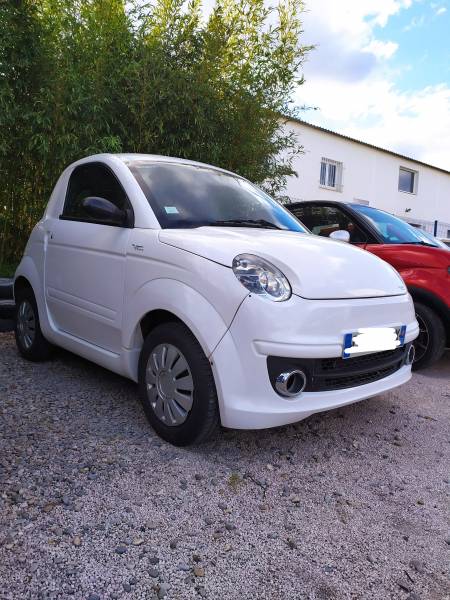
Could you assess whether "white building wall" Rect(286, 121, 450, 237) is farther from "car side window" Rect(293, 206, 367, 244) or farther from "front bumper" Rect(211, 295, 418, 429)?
"front bumper" Rect(211, 295, 418, 429)

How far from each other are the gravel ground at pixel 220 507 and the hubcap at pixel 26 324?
761 mm

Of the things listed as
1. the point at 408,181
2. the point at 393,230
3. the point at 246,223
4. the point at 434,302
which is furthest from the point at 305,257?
the point at 408,181

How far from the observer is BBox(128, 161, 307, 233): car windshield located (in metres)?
2.64

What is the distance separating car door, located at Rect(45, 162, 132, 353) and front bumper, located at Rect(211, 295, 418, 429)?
812 millimetres

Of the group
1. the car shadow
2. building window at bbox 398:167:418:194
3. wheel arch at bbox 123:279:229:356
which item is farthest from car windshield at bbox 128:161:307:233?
building window at bbox 398:167:418:194

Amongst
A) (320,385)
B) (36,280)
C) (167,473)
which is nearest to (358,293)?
(320,385)

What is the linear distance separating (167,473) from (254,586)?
711 mm

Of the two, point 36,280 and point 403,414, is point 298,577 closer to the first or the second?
point 403,414

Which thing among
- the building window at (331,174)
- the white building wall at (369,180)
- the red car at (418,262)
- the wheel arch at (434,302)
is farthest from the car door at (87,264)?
the building window at (331,174)

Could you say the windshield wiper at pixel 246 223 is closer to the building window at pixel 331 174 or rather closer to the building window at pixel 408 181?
the building window at pixel 331 174

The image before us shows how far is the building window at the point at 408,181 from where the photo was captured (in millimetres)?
20234

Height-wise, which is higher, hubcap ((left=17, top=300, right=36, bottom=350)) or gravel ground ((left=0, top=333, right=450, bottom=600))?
hubcap ((left=17, top=300, right=36, bottom=350))

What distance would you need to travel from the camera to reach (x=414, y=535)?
1807mm

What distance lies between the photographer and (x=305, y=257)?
7.63 ft
